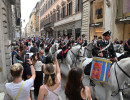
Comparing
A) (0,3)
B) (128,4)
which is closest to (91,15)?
(128,4)

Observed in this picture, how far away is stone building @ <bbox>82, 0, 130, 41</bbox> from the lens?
13.8 meters

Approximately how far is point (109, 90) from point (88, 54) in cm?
516

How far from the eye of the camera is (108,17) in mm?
15250

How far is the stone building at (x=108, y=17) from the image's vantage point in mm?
13797

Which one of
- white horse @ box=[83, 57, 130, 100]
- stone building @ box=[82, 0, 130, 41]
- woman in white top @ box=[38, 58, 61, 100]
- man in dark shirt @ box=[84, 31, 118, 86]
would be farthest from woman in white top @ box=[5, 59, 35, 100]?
stone building @ box=[82, 0, 130, 41]

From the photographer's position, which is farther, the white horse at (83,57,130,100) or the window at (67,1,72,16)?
the window at (67,1,72,16)

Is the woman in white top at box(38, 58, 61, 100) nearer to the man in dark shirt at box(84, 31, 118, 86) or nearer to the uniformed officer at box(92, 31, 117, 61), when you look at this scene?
the man in dark shirt at box(84, 31, 118, 86)

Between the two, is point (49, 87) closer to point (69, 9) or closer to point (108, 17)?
point (108, 17)

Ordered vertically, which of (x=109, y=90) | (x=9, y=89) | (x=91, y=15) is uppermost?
(x=91, y=15)

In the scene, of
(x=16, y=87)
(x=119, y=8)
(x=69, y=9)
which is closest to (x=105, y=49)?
(x=16, y=87)

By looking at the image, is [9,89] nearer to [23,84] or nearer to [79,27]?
[23,84]

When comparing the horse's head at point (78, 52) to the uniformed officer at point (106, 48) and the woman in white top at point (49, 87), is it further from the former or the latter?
the woman in white top at point (49, 87)

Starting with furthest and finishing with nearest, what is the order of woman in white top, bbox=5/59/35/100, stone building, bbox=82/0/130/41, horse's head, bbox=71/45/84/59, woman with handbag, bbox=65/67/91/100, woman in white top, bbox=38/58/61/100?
stone building, bbox=82/0/130/41
horse's head, bbox=71/45/84/59
woman in white top, bbox=5/59/35/100
woman in white top, bbox=38/58/61/100
woman with handbag, bbox=65/67/91/100

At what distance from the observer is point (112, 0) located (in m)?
14.5
